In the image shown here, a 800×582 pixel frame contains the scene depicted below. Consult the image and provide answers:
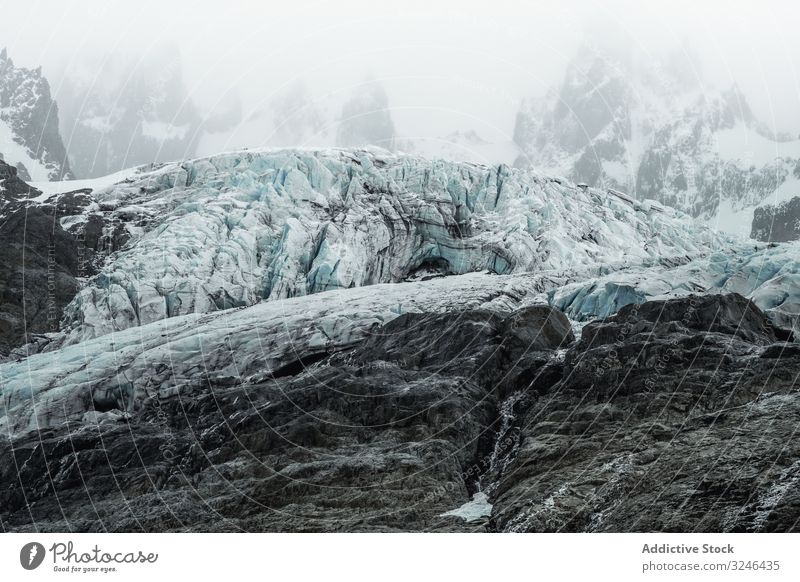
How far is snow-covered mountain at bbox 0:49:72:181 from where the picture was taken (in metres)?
163

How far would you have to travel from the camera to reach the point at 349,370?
156ft

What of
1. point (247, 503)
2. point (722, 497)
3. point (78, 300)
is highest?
point (722, 497)

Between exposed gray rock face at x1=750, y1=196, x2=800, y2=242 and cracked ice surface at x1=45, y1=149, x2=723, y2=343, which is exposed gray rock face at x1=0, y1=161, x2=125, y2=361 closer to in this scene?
cracked ice surface at x1=45, y1=149, x2=723, y2=343

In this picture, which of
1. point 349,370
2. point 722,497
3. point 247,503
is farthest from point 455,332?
point 722,497

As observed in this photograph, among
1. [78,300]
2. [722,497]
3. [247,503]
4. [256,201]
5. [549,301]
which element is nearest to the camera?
[722,497]

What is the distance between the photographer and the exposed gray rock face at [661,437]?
98.9 ft

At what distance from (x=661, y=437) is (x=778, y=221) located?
119m

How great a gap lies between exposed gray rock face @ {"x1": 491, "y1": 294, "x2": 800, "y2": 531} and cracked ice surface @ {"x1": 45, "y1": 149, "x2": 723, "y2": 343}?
146ft

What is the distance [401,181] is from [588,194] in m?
31.6

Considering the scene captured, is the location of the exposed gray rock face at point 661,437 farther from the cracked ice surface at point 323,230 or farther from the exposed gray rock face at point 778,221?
the exposed gray rock face at point 778,221

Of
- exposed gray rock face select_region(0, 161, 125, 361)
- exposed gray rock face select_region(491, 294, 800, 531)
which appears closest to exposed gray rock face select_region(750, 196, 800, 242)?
exposed gray rock face select_region(491, 294, 800, 531)

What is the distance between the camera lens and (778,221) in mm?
138125

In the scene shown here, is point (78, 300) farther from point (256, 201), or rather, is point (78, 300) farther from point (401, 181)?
point (401, 181)

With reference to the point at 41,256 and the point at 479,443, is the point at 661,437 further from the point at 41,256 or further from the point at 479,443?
the point at 41,256
